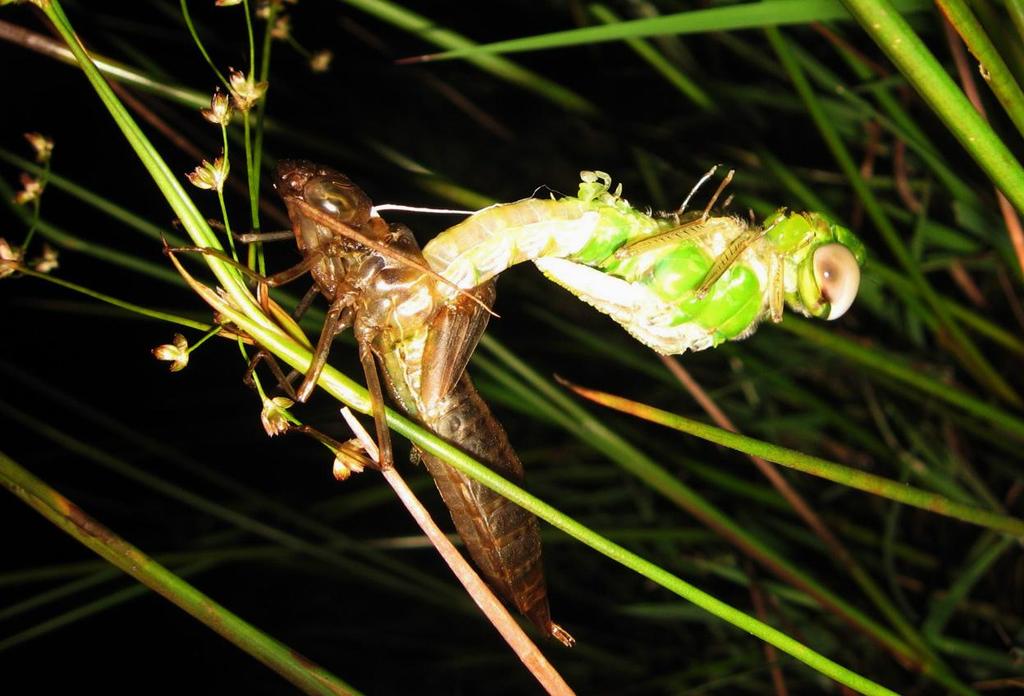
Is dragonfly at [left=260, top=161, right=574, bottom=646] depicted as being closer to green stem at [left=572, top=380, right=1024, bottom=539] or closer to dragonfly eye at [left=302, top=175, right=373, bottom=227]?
dragonfly eye at [left=302, top=175, right=373, bottom=227]

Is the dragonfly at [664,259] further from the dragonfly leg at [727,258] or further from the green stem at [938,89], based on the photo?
the green stem at [938,89]

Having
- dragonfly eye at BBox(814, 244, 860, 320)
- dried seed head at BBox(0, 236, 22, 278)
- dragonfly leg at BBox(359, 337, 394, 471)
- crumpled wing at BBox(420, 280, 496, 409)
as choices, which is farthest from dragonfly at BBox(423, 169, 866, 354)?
dried seed head at BBox(0, 236, 22, 278)

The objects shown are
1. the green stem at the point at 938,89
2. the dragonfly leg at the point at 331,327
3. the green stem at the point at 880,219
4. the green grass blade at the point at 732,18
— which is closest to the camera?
the green stem at the point at 938,89

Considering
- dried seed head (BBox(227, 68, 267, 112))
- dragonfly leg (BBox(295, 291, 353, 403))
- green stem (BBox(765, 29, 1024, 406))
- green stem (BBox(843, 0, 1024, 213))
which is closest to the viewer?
green stem (BBox(843, 0, 1024, 213))

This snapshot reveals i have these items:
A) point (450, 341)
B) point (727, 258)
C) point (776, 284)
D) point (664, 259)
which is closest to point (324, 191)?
point (450, 341)

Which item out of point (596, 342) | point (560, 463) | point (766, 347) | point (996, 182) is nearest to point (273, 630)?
point (560, 463)

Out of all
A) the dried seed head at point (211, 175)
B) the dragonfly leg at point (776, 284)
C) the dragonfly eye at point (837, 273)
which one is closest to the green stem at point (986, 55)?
the dragonfly eye at point (837, 273)
